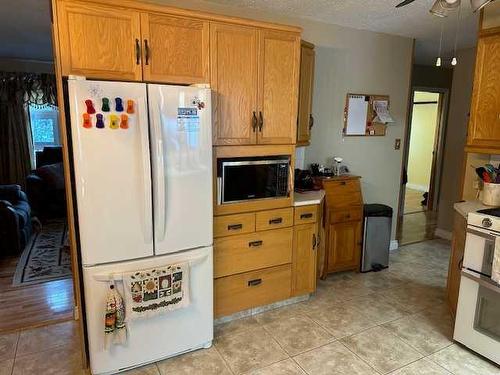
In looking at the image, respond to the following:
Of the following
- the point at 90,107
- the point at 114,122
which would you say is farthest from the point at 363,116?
the point at 90,107

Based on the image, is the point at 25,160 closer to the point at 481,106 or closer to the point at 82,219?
the point at 82,219

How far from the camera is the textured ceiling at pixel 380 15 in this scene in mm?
2910

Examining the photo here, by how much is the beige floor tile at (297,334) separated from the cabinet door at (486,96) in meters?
1.98

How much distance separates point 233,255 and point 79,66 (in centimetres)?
161

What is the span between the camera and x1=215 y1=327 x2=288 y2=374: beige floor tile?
232 centimetres

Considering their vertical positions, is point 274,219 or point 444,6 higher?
point 444,6

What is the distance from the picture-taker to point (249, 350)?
2.46 metres

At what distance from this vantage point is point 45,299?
124 inches

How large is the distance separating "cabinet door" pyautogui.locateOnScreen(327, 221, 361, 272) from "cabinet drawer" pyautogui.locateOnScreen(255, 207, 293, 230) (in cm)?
81

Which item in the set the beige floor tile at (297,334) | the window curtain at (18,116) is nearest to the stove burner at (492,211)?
the beige floor tile at (297,334)

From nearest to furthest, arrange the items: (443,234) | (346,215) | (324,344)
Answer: (324,344) → (346,215) → (443,234)

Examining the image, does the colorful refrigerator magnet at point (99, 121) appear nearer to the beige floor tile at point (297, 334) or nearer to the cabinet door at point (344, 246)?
the beige floor tile at point (297, 334)

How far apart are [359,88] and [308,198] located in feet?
5.33

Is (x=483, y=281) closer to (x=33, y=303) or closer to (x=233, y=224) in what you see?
(x=233, y=224)
